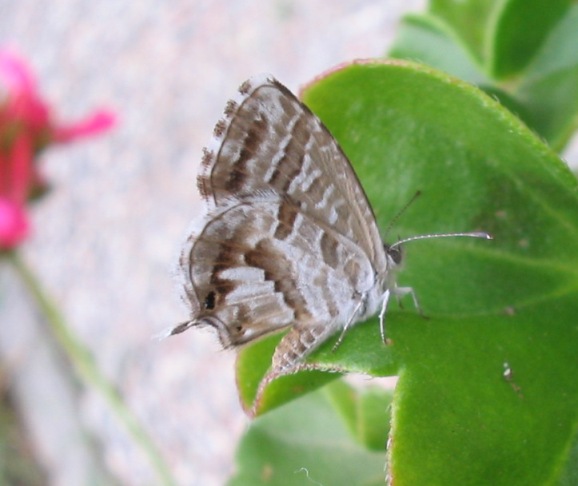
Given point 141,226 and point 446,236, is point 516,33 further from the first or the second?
point 141,226

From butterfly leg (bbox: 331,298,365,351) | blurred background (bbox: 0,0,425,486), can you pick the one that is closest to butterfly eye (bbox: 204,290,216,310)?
butterfly leg (bbox: 331,298,365,351)

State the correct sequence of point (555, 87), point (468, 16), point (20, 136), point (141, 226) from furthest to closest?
1. point (141, 226)
2. point (20, 136)
3. point (468, 16)
4. point (555, 87)

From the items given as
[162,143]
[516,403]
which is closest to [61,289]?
[162,143]

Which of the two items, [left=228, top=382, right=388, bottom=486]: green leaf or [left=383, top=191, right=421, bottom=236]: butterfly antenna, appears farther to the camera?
[left=228, top=382, right=388, bottom=486]: green leaf

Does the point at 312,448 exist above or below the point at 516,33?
below

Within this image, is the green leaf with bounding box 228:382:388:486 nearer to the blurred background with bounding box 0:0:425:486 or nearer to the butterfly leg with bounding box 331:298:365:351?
the butterfly leg with bounding box 331:298:365:351

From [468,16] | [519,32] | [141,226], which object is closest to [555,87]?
[519,32]
